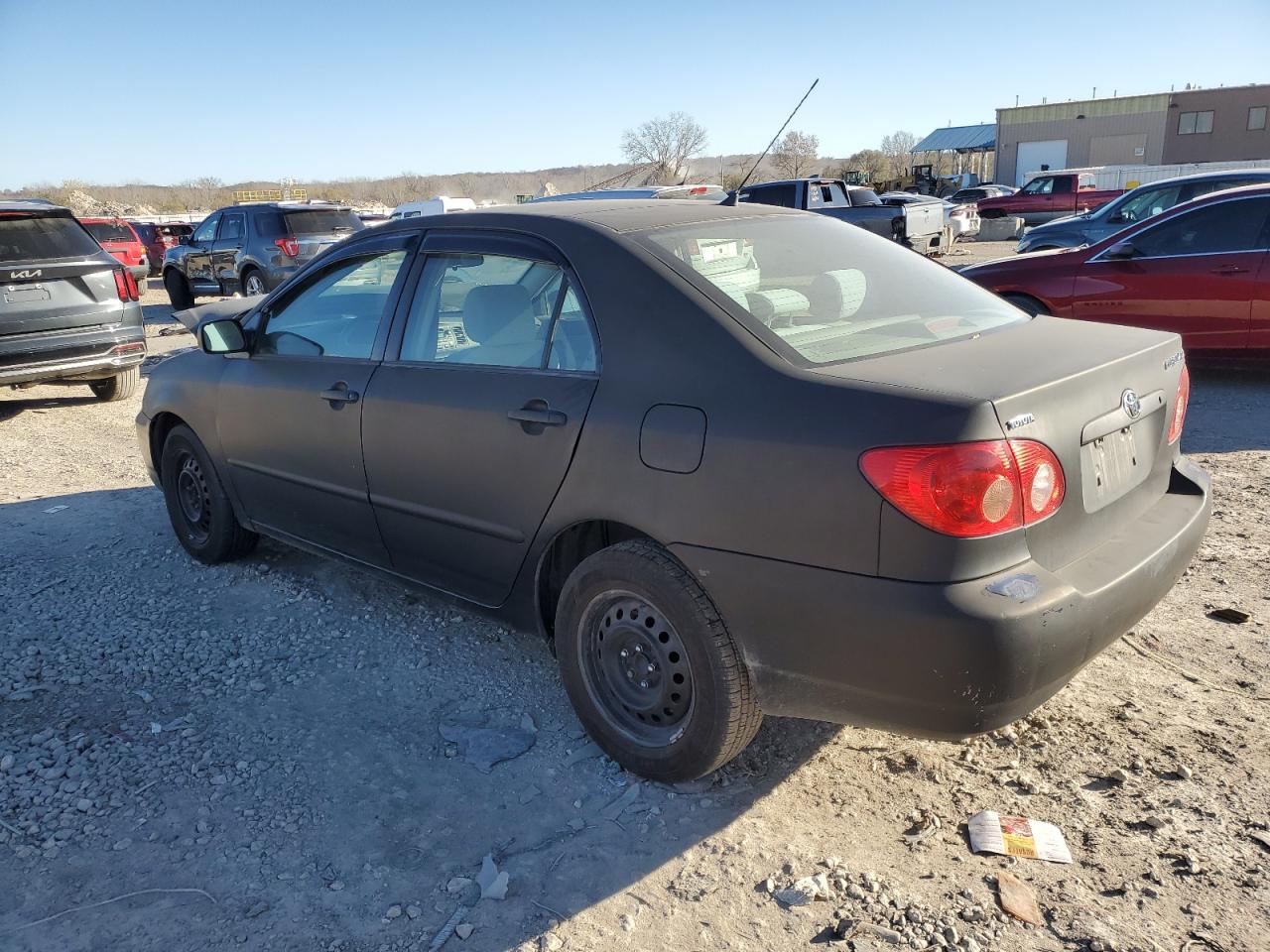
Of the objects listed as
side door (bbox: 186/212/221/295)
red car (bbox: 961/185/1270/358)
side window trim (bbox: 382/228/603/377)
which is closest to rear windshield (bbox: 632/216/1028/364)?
side window trim (bbox: 382/228/603/377)

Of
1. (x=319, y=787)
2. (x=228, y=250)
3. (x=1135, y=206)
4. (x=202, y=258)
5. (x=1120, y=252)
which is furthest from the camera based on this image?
(x=202, y=258)

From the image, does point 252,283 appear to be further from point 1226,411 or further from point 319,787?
point 319,787

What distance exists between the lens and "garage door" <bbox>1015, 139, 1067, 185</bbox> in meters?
56.6

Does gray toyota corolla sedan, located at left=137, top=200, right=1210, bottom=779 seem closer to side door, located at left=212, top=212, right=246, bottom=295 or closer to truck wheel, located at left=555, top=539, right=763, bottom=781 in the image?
truck wheel, located at left=555, top=539, right=763, bottom=781

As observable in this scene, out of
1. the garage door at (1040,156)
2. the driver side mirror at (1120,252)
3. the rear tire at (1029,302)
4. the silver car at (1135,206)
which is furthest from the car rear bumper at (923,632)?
the garage door at (1040,156)

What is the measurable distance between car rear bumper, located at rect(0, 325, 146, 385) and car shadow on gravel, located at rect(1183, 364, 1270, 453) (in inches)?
339

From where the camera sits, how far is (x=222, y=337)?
4297mm

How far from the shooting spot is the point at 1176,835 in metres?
2.62

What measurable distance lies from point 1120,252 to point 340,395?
22.2ft

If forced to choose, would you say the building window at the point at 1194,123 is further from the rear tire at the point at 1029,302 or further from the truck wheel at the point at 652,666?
the truck wheel at the point at 652,666

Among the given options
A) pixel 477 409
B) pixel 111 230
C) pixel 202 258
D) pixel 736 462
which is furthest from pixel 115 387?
pixel 111 230

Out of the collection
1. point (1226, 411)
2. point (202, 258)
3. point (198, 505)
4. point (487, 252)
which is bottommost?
point (1226, 411)

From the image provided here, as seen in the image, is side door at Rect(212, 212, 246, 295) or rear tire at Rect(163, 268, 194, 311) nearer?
side door at Rect(212, 212, 246, 295)

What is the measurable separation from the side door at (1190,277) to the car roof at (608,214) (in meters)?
5.28
